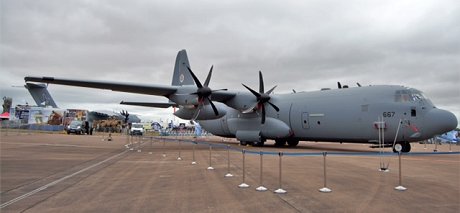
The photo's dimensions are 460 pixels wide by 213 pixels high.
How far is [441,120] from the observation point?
1953 centimetres

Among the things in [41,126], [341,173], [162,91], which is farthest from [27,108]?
[341,173]

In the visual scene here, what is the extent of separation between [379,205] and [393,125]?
15.4m

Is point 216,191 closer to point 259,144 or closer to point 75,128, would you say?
point 259,144

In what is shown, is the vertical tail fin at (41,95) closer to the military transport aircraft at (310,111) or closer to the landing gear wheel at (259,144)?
the military transport aircraft at (310,111)

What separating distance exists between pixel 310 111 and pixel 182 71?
12711 mm

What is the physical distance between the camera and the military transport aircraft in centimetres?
2042

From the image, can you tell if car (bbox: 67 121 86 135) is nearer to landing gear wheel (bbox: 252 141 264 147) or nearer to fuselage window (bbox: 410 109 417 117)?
landing gear wheel (bbox: 252 141 264 147)

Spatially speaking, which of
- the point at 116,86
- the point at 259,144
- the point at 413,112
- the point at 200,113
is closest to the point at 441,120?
the point at 413,112

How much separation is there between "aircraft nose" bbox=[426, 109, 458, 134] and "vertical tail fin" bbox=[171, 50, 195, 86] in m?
18.9

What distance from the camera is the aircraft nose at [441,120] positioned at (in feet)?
64.2

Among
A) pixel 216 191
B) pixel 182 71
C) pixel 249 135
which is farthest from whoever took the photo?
pixel 182 71

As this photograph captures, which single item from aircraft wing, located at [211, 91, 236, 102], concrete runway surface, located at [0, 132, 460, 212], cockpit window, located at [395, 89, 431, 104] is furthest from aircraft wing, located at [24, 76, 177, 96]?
cockpit window, located at [395, 89, 431, 104]

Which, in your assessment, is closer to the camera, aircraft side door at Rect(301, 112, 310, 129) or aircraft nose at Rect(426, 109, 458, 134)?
aircraft nose at Rect(426, 109, 458, 134)

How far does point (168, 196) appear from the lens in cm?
785
